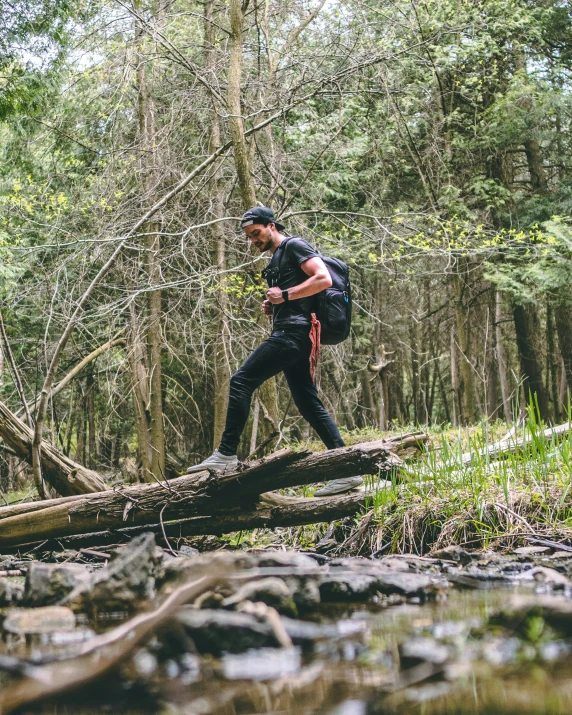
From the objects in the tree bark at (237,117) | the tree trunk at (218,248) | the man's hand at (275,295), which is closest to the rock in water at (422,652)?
the man's hand at (275,295)

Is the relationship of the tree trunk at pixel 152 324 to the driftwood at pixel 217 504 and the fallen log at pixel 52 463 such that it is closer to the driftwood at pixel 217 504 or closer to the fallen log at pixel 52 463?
the fallen log at pixel 52 463

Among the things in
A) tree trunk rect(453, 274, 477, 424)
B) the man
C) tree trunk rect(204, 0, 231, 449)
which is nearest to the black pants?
the man

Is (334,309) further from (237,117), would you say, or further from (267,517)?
(237,117)

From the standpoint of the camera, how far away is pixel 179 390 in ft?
48.3

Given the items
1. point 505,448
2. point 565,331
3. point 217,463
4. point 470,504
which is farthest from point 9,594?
point 565,331

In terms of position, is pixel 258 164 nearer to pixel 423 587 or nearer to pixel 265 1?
pixel 265 1

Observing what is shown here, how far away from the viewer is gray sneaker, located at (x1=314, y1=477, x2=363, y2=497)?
5.22m

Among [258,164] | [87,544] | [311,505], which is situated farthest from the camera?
[258,164]

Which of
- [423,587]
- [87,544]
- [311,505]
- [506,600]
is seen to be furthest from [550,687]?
[87,544]

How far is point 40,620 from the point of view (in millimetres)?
2658

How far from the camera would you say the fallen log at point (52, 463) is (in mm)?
6203

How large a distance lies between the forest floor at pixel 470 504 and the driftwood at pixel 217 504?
216mm

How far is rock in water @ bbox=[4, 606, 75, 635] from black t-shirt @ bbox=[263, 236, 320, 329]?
292 cm

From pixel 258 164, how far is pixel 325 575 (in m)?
9.33
